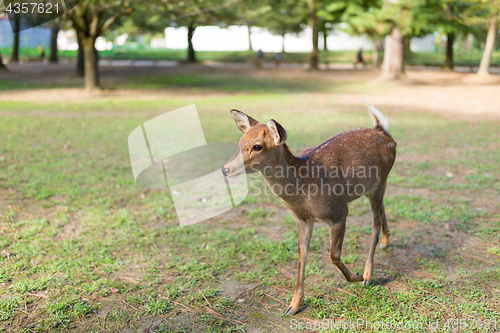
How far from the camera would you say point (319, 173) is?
134 inches

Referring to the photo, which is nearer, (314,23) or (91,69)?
(91,69)

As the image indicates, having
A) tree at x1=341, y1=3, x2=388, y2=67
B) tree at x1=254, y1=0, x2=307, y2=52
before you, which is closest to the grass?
tree at x1=254, y1=0, x2=307, y2=52

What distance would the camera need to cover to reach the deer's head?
2914mm

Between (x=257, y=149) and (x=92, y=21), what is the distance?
15862 millimetres

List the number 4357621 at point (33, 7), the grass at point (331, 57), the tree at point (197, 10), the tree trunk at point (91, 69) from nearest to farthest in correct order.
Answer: the number 4357621 at point (33, 7)
the tree at point (197, 10)
the tree trunk at point (91, 69)
the grass at point (331, 57)

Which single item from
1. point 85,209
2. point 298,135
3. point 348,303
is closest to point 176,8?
point 298,135

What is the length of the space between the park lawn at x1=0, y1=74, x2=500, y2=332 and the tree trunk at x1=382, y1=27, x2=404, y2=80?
15389 millimetres

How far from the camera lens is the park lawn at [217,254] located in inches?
132

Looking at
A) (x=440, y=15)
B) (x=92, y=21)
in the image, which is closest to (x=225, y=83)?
(x=92, y=21)

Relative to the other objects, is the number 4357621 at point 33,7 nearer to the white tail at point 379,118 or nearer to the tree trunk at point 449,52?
the white tail at point 379,118

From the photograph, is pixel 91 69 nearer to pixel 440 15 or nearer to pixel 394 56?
pixel 394 56

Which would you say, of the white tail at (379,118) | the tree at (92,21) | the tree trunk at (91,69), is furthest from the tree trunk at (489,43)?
the white tail at (379,118)

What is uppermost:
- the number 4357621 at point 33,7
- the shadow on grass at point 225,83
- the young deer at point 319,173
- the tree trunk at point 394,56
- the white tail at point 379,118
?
the number 4357621 at point 33,7

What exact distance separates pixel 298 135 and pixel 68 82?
16.2 m
